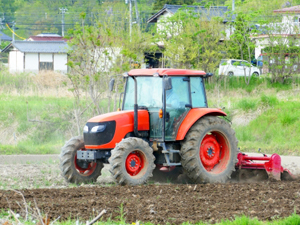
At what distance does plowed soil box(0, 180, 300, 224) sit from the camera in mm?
6348

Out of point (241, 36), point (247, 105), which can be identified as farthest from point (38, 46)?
point (247, 105)

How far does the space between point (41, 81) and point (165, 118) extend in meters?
17.8

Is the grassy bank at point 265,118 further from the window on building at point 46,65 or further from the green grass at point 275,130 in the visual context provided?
the window on building at point 46,65

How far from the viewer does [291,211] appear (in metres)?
6.48

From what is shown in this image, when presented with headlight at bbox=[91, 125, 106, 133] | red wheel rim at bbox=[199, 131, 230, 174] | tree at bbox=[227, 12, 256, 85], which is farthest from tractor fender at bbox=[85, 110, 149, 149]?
tree at bbox=[227, 12, 256, 85]

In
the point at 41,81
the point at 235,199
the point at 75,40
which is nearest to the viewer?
the point at 235,199

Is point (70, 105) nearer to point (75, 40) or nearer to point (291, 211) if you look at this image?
point (75, 40)

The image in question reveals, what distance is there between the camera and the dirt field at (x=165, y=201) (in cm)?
635

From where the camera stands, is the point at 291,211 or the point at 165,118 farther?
the point at 165,118

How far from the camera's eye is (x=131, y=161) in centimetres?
912

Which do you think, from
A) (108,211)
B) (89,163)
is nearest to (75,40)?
(89,163)

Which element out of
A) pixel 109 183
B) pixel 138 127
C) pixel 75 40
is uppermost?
pixel 75 40

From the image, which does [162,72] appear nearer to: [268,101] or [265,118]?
[265,118]

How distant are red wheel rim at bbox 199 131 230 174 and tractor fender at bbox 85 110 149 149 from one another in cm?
125
